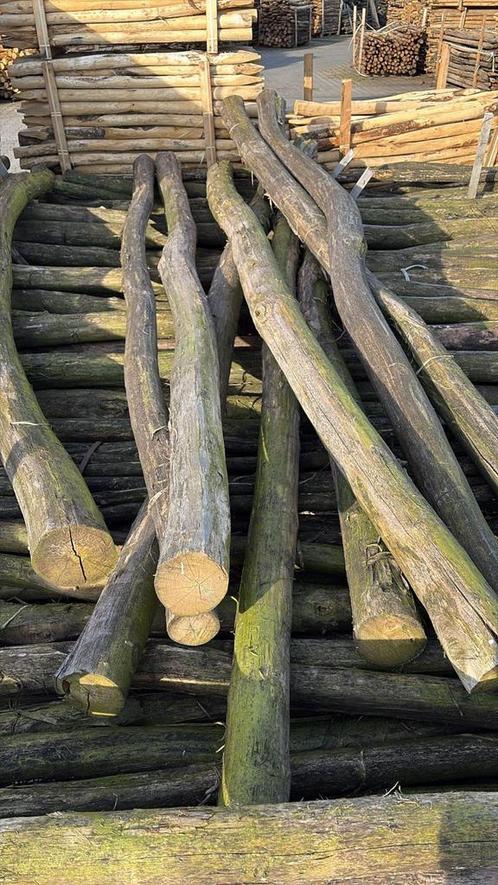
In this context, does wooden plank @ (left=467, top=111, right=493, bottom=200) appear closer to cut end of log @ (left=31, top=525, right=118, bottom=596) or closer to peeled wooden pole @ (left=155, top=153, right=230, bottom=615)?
peeled wooden pole @ (left=155, top=153, right=230, bottom=615)

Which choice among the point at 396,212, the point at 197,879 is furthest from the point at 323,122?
the point at 197,879

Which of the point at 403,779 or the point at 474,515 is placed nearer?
the point at 403,779

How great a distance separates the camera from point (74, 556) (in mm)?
3580

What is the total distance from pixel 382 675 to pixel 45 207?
7.33 metres

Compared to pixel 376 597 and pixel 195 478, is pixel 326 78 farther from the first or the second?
pixel 376 597

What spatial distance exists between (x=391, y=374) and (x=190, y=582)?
234cm

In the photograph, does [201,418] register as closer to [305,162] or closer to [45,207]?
[305,162]

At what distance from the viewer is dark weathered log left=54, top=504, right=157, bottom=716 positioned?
319cm

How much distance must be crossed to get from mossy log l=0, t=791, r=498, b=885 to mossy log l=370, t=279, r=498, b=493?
236 centimetres

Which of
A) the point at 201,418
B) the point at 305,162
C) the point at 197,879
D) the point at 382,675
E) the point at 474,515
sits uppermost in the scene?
the point at 305,162

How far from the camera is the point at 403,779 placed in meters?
3.32

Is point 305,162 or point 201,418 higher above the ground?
point 305,162

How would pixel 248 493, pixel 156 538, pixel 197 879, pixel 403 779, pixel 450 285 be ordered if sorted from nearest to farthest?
pixel 197 879 < pixel 403 779 < pixel 156 538 < pixel 248 493 < pixel 450 285

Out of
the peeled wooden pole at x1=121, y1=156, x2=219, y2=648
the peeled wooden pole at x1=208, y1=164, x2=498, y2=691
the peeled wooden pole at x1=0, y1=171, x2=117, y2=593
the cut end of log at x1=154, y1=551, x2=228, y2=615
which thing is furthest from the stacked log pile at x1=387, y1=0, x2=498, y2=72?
the cut end of log at x1=154, y1=551, x2=228, y2=615
